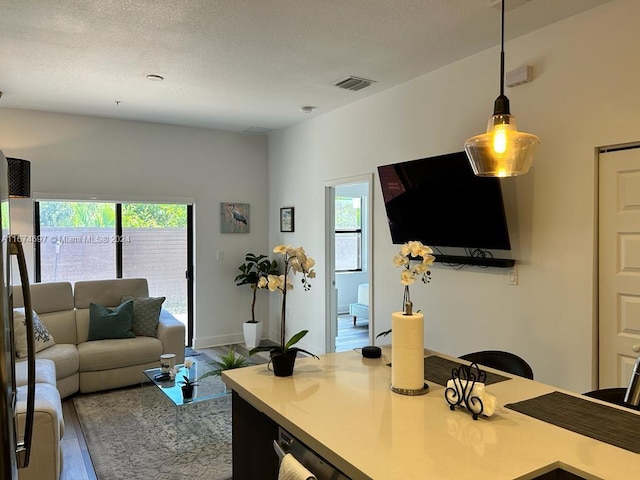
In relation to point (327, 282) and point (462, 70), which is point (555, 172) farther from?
point (327, 282)

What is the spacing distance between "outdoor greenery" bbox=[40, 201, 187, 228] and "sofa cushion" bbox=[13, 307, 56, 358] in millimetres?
1436

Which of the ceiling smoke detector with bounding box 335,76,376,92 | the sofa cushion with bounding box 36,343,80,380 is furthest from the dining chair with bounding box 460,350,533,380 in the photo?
the sofa cushion with bounding box 36,343,80,380

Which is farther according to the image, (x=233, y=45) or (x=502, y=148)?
(x=233, y=45)

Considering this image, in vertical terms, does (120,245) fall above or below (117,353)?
above

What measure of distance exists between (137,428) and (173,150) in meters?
3.50

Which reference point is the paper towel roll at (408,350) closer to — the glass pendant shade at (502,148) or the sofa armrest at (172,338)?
the glass pendant shade at (502,148)

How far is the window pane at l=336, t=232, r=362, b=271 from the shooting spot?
813cm

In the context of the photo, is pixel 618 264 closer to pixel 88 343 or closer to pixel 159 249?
pixel 88 343

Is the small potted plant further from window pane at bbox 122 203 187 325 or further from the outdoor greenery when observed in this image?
the outdoor greenery

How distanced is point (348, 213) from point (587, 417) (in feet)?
22.1

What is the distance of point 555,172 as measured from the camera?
291 centimetres

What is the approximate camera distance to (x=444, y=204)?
345 centimetres

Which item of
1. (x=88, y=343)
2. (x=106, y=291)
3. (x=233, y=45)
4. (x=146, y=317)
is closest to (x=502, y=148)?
(x=233, y=45)

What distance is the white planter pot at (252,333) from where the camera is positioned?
232 inches
